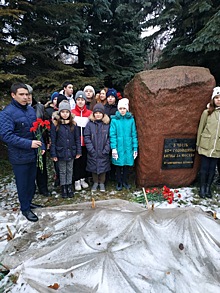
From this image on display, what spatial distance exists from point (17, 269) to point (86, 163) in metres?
2.35

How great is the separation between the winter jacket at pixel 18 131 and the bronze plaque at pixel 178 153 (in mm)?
2241

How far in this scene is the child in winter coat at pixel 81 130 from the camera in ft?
12.6

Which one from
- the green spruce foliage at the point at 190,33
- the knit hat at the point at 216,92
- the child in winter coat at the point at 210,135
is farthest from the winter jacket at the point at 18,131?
the green spruce foliage at the point at 190,33

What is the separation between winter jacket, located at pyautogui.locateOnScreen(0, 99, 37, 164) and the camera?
8.95ft

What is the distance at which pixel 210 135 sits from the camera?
362cm

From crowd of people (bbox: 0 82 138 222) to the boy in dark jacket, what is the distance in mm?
13

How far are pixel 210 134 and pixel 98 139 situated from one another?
5.99 feet

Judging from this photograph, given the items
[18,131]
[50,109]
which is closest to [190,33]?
[50,109]

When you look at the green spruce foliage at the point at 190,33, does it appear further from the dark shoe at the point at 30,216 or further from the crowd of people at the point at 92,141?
the dark shoe at the point at 30,216

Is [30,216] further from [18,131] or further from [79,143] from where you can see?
[79,143]

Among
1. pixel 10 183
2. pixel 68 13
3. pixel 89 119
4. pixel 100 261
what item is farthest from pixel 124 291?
pixel 68 13

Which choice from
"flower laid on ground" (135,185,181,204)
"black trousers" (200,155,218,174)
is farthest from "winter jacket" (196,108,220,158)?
"flower laid on ground" (135,185,181,204)

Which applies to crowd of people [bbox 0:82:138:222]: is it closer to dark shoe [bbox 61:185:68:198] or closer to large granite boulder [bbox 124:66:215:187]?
dark shoe [bbox 61:185:68:198]

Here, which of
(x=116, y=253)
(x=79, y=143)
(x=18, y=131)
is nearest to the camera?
(x=116, y=253)
